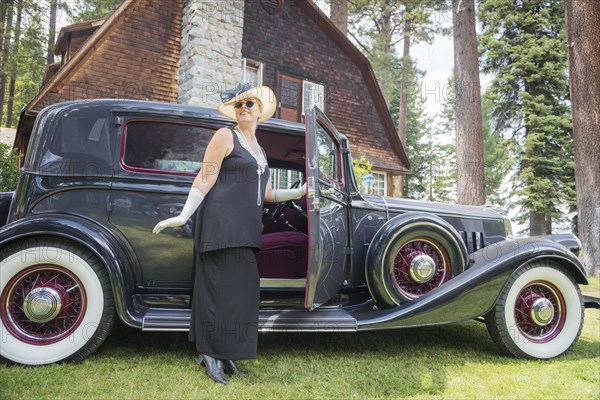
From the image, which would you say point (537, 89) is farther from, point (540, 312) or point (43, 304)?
point (43, 304)

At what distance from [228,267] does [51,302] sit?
119cm

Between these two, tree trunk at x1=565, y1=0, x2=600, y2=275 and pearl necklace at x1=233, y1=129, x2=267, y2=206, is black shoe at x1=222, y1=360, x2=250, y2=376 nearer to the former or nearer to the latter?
pearl necklace at x1=233, y1=129, x2=267, y2=206

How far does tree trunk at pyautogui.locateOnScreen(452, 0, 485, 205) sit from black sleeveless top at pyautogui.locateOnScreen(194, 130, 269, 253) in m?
7.44

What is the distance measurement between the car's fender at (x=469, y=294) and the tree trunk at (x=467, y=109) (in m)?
6.10

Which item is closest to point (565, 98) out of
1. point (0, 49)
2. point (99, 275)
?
point (99, 275)

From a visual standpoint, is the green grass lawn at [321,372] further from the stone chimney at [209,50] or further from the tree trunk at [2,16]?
the tree trunk at [2,16]

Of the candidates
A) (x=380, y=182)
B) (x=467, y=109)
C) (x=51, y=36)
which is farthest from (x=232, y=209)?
(x=51, y=36)

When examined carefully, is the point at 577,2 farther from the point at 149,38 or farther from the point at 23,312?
the point at 23,312

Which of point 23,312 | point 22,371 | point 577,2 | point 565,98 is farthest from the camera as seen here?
point 565,98

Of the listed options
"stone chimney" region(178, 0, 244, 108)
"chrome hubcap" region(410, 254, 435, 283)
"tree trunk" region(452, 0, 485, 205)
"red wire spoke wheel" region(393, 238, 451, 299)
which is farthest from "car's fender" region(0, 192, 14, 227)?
"tree trunk" region(452, 0, 485, 205)

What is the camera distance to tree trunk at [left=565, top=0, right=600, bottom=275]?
Result: 28.5 feet

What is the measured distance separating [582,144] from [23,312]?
10.2 m

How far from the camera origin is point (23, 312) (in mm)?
2725

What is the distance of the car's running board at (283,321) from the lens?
2.71 meters
